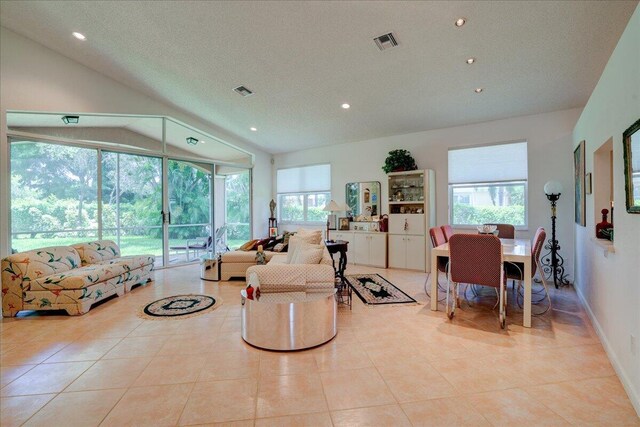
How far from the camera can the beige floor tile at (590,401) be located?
1.61 meters

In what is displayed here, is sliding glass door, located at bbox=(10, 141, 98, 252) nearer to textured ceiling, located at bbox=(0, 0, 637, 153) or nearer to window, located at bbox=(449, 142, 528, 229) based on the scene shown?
textured ceiling, located at bbox=(0, 0, 637, 153)

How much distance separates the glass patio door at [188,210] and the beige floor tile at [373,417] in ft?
17.3

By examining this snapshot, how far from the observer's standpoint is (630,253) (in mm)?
1853

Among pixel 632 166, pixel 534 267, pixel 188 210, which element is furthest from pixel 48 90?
pixel 534 267

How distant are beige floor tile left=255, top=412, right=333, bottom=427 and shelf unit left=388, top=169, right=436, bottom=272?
13.7 ft

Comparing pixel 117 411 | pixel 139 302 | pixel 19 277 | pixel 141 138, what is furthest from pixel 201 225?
pixel 117 411

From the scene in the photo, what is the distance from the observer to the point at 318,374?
6.74ft

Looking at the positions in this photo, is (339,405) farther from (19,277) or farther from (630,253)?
(19,277)

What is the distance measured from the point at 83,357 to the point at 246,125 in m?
4.83

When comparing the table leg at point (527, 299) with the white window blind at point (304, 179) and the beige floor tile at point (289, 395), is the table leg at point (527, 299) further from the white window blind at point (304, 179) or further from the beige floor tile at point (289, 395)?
the white window blind at point (304, 179)

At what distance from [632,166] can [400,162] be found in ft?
12.8

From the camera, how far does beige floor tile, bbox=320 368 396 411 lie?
5.75 ft

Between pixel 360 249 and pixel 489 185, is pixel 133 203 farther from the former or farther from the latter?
pixel 489 185

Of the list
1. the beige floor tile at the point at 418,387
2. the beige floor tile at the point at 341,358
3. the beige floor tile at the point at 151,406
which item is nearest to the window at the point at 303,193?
the beige floor tile at the point at 341,358
